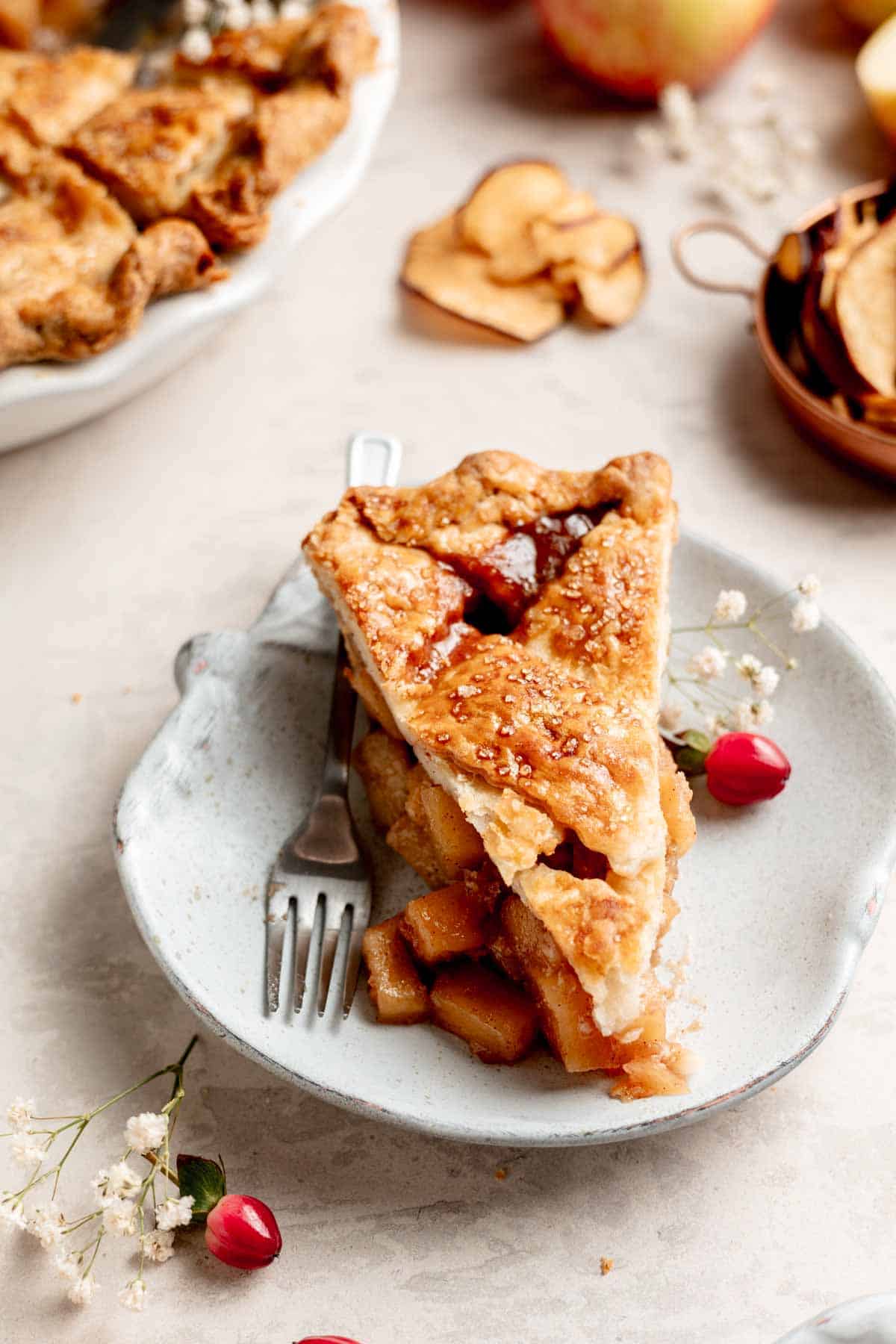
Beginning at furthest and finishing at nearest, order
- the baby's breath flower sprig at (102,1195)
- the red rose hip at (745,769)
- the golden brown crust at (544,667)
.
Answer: the red rose hip at (745,769) → the golden brown crust at (544,667) → the baby's breath flower sprig at (102,1195)

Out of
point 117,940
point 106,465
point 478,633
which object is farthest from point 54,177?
point 117,940

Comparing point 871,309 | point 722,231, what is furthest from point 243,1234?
point 722,231

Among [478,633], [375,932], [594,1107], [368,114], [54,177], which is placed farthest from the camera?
[368,114]

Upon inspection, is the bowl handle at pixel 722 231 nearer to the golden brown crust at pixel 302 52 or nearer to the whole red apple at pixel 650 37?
the whole red apple at pixel 650 37

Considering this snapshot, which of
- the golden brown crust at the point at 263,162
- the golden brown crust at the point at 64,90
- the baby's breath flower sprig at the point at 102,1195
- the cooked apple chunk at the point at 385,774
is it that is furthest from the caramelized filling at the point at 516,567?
the golden brown crust at the point at 64,90

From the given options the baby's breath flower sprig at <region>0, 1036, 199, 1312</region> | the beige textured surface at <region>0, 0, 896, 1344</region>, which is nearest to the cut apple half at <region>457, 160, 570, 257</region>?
the beige textured surface at <region>0, 0, 896, 1344</region>

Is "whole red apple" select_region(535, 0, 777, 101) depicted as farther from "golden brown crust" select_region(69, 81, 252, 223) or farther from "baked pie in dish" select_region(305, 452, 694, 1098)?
"baked pie in dish" select_region(305, 452, 694, 1098)

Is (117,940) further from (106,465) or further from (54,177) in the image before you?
(54,177)
